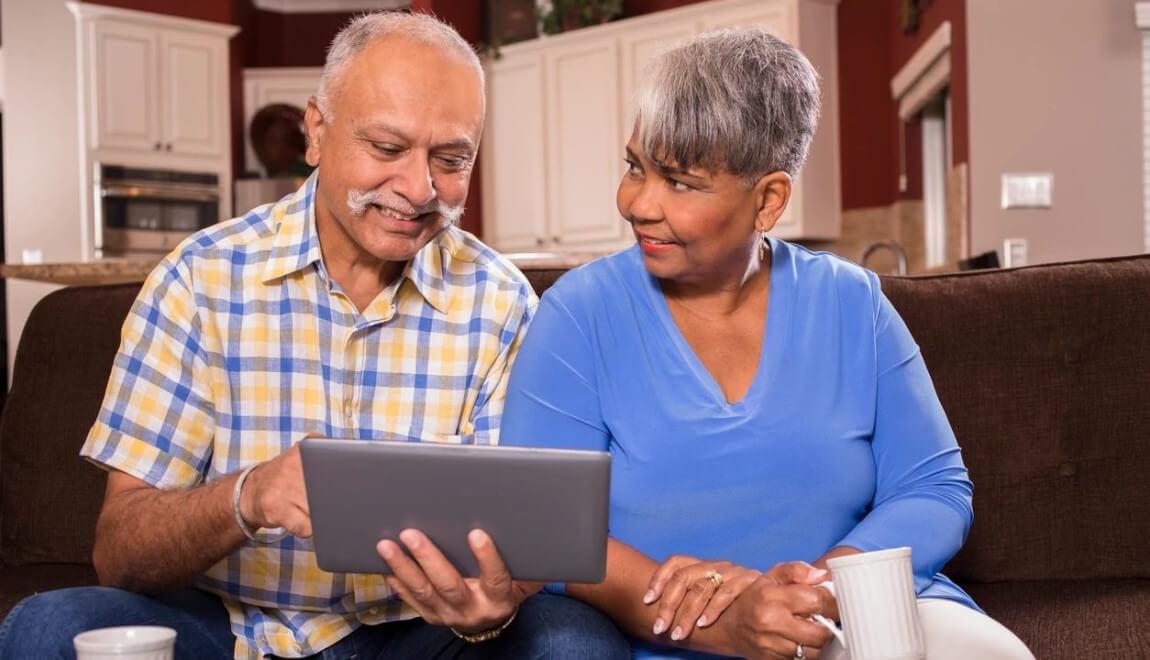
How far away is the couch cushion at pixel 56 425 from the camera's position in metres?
2.08

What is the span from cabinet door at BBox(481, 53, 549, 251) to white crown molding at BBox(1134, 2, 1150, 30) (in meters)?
3.68

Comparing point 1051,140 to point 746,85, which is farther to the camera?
point 1051,140

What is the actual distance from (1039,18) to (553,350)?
3628 millimetres

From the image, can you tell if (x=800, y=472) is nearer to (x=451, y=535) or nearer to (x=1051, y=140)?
(x=451, y=535)

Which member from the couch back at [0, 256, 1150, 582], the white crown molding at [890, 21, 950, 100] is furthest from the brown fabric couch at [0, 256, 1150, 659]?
the white crown molding at [890, 21, 950, 100]

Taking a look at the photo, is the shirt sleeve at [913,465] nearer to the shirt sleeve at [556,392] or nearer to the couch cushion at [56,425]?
the shirt sleeve at [556,392]

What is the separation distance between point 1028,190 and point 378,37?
137 inches

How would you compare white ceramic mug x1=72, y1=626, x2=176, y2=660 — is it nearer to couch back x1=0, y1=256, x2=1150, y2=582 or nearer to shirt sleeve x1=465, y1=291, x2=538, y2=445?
shirt sleeve x1=465, y1=291, x2=538, y2=445

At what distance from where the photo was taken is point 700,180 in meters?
1.54

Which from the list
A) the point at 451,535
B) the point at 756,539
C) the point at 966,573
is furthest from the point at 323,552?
the point at 966,573

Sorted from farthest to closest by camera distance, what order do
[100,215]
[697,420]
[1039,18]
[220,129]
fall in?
[220,129] → [100,215] → [1039,18] → [697,420]

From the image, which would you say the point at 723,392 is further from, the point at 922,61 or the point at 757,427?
the point at 922,61

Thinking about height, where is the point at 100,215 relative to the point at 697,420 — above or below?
above

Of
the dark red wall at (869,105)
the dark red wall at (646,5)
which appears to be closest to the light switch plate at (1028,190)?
the dark red wall at (869,105)
